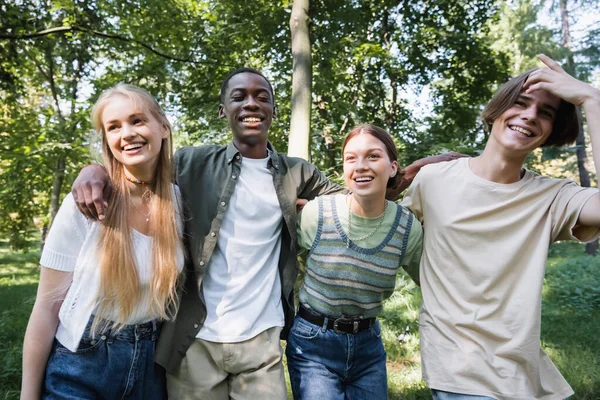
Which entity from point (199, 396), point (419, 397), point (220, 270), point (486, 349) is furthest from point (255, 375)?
point (419, 397)

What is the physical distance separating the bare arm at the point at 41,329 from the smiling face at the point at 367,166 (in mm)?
1363

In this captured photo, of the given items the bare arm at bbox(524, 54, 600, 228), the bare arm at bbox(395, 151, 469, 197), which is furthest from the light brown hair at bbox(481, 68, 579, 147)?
the bare arm at bbox(395, 151, 469, 197)

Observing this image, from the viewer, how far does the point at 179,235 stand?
2.24 meters

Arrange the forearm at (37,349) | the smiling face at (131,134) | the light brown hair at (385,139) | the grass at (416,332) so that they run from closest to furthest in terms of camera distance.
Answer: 1. the forearm at (37,349)
2. the smiling face at (131,134)
3. the light brown hair at (385,139)
4. the grass at (416,332)

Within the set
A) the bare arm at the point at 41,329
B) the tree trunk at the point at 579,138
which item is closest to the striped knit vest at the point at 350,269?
the bare arm at the point at 41,329

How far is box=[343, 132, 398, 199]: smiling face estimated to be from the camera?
2.30 m

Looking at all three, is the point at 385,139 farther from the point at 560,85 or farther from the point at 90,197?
the point at 90,197

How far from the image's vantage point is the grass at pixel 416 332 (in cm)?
418

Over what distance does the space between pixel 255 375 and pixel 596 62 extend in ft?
58.3

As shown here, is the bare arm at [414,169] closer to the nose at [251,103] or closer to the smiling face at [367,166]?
the smiling face at [367,166]

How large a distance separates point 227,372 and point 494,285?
1317mm

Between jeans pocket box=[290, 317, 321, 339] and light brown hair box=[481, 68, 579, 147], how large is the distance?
1.33 meters

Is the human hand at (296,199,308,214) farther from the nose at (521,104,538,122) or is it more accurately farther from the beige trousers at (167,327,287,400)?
the nose at (521,104,538,122)

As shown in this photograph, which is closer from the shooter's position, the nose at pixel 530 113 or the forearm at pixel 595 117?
the forearm at pixel 595 117
